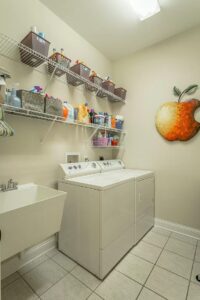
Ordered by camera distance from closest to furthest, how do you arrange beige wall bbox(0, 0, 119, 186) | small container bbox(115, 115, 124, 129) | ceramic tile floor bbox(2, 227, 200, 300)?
ceramic tile floor bbox(2, 227, 200, 300), beige wall bbox(0, 0, 119, 186), small container bbox(115, 115, 124, 129)

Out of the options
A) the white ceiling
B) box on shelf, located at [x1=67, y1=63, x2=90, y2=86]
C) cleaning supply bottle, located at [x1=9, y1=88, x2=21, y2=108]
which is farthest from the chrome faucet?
the white ceiling

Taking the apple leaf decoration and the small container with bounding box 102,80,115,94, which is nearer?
the apple leaf decoration

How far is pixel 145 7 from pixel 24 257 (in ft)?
9.66

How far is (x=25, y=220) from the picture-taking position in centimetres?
108

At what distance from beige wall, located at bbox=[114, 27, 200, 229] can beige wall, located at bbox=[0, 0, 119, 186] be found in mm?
840

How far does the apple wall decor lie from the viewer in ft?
7.00

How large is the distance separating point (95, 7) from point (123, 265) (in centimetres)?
279

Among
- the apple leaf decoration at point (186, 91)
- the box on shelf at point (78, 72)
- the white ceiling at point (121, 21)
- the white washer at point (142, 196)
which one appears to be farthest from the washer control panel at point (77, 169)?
the white ceiling at point (121, 21)

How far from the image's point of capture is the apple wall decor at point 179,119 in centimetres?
213

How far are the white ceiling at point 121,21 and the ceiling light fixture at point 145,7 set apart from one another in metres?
0.07

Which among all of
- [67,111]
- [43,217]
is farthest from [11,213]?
[67,111]

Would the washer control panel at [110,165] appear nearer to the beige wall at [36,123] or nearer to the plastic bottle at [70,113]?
the beige wall at [36,123]

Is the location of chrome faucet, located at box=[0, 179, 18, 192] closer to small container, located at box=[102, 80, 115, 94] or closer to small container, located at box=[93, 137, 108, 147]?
small container, located at box=[93, 137, 108, 147]

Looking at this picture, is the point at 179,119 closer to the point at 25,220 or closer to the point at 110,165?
the point at 110,165
